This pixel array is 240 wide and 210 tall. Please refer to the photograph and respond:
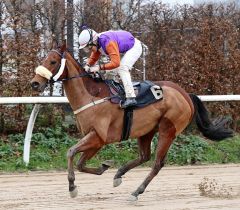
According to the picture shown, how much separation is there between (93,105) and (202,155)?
4728 mm

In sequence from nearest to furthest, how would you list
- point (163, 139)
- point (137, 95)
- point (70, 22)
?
point (137, 95)
point (163, 139)
point (70, 22)

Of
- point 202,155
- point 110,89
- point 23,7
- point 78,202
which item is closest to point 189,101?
point 110,89

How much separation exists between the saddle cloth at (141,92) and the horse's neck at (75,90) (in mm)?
357

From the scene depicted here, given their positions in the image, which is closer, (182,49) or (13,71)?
(13,71)

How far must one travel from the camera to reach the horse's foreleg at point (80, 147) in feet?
24.4

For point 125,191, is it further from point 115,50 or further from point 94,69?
point 115,50

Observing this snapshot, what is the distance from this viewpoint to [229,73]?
13477 millimetres

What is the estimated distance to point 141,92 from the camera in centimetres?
812

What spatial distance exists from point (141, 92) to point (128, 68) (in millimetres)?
339


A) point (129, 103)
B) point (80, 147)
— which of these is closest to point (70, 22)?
point (129, 103)

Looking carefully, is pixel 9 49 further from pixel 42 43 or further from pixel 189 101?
pixel 189 101

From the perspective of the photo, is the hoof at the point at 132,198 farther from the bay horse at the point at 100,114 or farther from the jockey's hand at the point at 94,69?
the jockey's hand at the point at 94,69

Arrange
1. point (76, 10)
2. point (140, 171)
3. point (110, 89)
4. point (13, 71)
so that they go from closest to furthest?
point (110, 89) → point (140, 171) → point (13, 71) → point (76, 10)

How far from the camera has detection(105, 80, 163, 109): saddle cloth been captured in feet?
26.2
